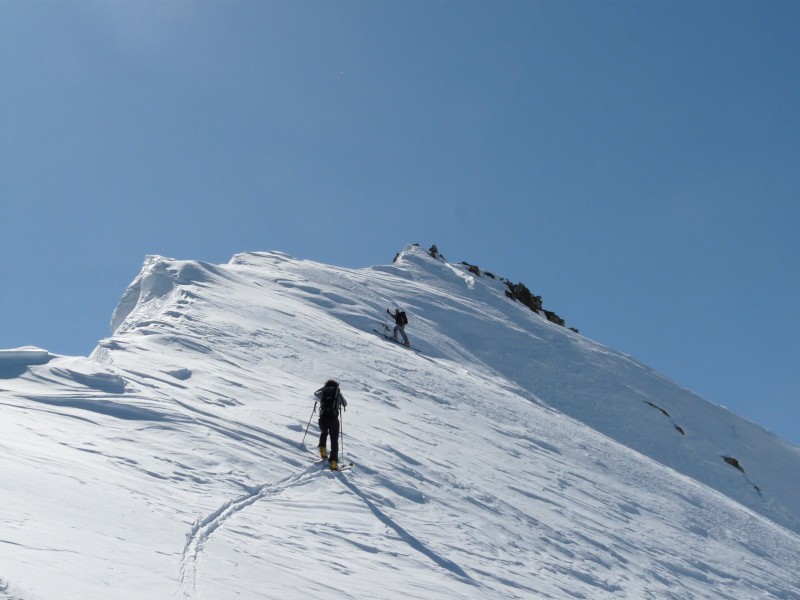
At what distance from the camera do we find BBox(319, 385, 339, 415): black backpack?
1351 cm

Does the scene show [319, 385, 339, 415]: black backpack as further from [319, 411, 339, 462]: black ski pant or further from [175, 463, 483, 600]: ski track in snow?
[175, 463, 483, 600]: ski track in snow

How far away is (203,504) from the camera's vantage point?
9359mm

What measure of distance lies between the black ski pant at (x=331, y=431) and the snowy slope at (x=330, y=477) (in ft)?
1.68

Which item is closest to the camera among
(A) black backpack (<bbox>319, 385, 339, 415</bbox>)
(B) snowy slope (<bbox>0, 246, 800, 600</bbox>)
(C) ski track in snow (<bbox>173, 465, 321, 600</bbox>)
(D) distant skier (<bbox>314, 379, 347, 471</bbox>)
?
(C) ski track in snow (<bbox>173, 465, 321, 600</bbox>)

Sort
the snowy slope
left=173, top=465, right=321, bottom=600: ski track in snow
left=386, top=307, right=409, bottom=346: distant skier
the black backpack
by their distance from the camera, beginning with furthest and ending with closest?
1. left=386, top=307, right=409, bottom=346: distant skier
2. the black backpack
3. the snowy slope
4. left=173, top=465, right=321, bottom=600: ski track in snow

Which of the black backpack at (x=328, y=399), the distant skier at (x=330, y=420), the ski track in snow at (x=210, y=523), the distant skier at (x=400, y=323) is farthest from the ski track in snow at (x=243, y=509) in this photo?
the distant skier at (x=400, y=323)

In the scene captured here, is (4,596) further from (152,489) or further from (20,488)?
(152,489)

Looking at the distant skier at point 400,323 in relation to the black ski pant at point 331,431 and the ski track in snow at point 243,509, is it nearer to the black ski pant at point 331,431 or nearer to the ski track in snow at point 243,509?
the black ski pant at point 331,431

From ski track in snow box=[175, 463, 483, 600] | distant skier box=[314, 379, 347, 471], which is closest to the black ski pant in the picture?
distant skier box=[314, 379, 347, 471]

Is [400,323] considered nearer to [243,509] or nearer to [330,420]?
[330,420]

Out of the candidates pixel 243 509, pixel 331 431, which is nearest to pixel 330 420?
pixel 331 431

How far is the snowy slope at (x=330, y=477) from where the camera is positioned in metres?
7.85

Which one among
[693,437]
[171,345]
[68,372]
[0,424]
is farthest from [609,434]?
[0,424]

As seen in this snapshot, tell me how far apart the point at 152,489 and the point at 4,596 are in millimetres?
3929
